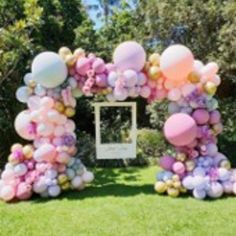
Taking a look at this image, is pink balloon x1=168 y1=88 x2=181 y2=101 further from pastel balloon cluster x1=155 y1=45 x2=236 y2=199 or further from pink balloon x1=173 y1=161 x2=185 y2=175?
pink balloon x1=173 y1=161 x2=185 y2=175

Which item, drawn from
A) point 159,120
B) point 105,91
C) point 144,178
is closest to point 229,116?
point 159,120

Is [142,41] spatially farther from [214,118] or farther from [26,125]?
[26,125]

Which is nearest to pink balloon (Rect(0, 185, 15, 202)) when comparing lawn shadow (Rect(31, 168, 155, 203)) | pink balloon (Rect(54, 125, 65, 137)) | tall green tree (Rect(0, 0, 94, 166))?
lawn shadow (Rect(31, 168, 155, 203))

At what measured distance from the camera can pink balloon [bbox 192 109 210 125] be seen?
769cm

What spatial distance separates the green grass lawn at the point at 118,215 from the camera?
20.4 feet

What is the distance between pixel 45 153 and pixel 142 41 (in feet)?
19.9

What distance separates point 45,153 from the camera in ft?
25.1

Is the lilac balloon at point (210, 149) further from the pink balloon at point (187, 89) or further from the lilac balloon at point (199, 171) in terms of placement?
the pink balloon at point (187, 89)

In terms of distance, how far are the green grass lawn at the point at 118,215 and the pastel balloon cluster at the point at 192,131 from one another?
0.26 metres

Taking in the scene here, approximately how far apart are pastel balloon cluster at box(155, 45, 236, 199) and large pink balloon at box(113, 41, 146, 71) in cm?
39

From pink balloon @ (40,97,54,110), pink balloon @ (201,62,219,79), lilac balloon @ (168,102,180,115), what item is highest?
pink balloon @ (201,62,219,79)

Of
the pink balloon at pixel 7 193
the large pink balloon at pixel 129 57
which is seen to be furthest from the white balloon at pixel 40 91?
the pink balloon at pixel 7 193

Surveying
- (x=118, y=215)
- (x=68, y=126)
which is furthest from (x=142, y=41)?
(x=118, y=215)

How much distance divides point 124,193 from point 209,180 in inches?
57.9
